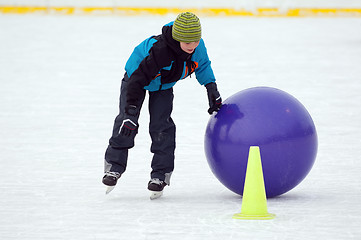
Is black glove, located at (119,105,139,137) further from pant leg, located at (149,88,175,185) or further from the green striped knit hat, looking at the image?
the green striped knit hat

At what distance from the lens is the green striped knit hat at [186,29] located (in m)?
5.10

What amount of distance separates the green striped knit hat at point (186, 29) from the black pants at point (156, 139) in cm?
52

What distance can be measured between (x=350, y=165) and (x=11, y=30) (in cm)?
1377

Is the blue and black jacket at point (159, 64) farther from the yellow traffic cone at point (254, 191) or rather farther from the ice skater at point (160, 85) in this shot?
Result: the yellow traffic cone at point (254, 191)

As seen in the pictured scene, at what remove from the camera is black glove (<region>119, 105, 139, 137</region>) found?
525cm

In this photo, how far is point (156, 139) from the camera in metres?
A: 5.58

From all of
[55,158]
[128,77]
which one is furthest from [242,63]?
[128,77]

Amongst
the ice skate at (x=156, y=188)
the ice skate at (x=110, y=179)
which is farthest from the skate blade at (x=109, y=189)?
the ice skate at (x=156, y=188)

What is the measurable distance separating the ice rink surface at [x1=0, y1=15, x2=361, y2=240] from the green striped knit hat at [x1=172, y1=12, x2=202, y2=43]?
1.08 metres

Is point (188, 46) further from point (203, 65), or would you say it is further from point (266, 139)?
point (266, 139)

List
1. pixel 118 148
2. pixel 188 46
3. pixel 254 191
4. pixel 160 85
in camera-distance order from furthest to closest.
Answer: pixel 118 148, pixel 160 85, pixel 188 46, pixel 254 191

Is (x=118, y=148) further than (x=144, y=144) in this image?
No

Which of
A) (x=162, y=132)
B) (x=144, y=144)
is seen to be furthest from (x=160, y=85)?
(x=144, y=144)

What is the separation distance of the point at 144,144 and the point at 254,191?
9.63 feet
